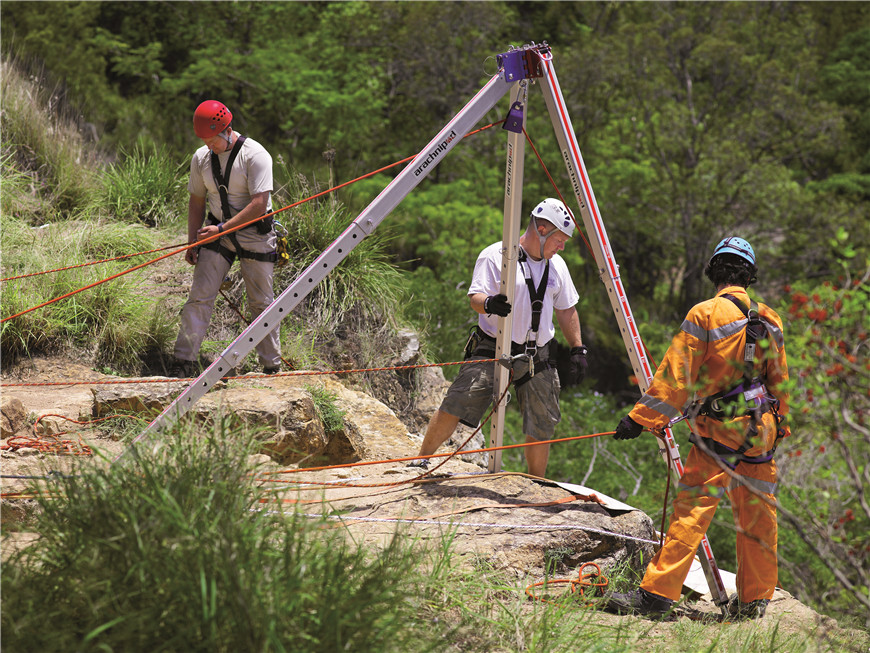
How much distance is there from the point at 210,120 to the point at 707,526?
13.1ft

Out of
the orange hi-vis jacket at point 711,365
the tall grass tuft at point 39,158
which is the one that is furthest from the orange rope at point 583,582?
the tall grass tuft at point 39,158

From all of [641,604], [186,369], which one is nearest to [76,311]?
[186,369]

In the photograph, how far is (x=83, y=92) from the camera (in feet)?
54.7

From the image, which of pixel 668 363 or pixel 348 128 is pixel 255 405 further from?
pixel 348 128

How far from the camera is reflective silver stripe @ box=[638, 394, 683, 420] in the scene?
4.12 m

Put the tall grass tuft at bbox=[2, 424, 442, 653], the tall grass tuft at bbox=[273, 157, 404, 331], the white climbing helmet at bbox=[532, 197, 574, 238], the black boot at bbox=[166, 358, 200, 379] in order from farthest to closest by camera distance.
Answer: the tall grass tuft at bbox=[273, 157, 404, 331], the black boot at bbox=[166, 358, 200, 379], the white climbing helmet at bbox=[532, 197, 574, 238], the tall grass tuft at bbox=[2, 424, 442, 653]

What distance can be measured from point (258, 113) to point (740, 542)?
1864 centimetres

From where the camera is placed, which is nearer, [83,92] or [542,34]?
[83,92]

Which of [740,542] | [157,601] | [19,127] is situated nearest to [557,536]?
[740,542]

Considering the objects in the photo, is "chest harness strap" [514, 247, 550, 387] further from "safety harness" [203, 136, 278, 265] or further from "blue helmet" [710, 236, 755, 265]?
"safety harness" [203, 136, 278, 265]

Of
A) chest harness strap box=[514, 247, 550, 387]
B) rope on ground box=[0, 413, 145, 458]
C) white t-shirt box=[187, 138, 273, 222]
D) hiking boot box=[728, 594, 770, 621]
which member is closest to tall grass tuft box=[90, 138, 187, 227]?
white t-shirt box=[187, 138, 273, 222]

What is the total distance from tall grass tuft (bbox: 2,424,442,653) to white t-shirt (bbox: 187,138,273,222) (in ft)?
10.4

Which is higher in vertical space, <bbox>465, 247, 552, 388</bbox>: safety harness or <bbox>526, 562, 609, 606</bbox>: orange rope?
<bbox>465, 247, 552, 388</bbox>: safety harness

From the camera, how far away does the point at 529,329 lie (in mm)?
4836
